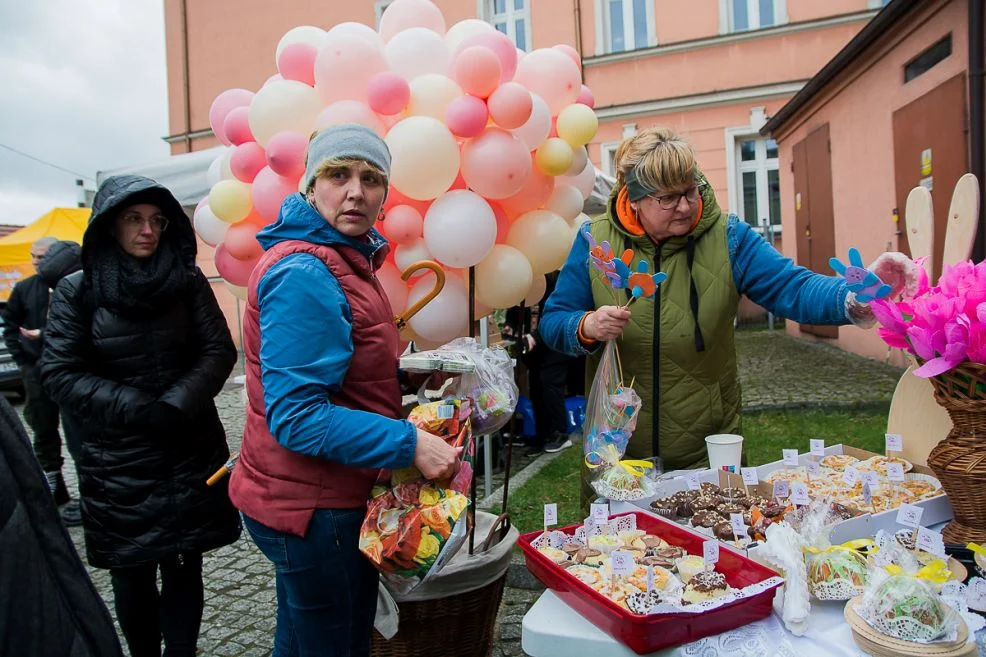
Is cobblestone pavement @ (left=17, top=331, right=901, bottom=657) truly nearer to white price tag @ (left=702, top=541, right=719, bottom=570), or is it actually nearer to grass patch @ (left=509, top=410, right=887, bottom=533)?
grass patch @ (left=509, top=410, right=887, bottom=533)

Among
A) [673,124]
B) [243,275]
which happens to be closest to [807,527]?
[243,275]

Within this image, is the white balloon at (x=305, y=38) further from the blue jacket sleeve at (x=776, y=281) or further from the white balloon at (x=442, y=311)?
the blue jacket sleeve at (x=776, y=281)

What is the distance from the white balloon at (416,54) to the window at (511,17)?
11104 mm

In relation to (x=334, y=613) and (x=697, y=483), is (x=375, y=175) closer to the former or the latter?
(x=334, y=613)

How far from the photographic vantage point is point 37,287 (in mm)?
4895

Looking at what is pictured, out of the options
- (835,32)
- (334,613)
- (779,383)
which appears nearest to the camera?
(334,613)

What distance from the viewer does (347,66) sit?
7.49ft

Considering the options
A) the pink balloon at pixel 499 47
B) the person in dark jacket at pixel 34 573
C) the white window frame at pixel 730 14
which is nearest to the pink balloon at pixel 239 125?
the pink balloon at pixel 499 47

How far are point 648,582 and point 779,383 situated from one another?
6495mm

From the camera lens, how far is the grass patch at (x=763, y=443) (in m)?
4.16

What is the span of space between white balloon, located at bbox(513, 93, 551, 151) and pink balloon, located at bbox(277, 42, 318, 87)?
0.77 metres

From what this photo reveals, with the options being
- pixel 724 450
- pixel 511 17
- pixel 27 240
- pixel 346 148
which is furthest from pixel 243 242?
pixel 27 240

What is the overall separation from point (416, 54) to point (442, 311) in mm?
888

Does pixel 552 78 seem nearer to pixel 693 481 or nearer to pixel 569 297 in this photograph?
pixel 569 297
